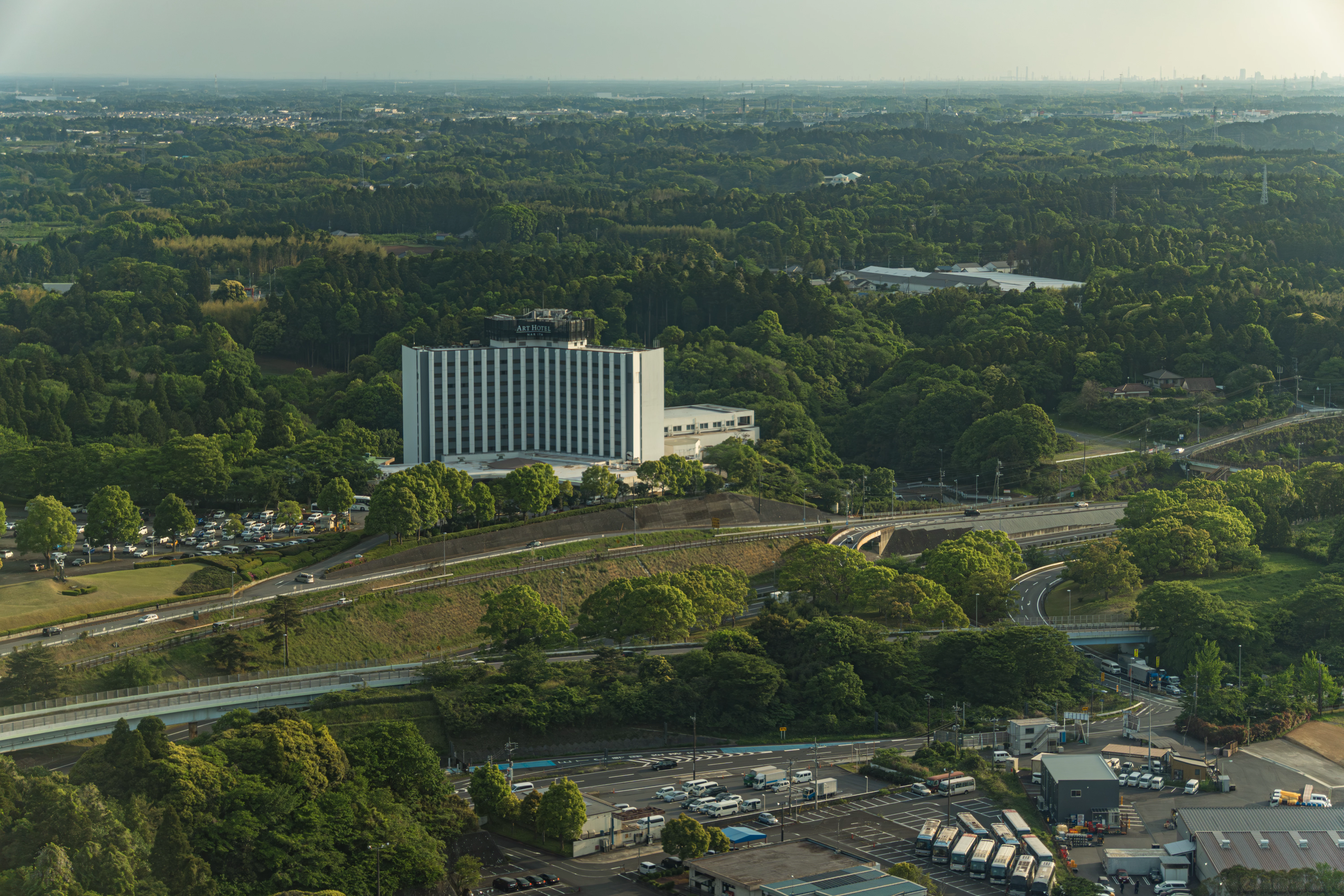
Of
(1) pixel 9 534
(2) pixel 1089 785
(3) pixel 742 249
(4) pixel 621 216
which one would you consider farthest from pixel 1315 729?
(4) pixel 621 216

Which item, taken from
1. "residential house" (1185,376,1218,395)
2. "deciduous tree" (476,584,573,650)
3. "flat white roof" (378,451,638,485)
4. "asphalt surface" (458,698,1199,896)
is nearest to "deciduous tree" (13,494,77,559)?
"deciduous tree" (476,584,573,650)

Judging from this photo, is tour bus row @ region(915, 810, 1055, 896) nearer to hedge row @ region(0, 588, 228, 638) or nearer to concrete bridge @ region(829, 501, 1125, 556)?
hedge row @ region(0, 588, 228, 638)

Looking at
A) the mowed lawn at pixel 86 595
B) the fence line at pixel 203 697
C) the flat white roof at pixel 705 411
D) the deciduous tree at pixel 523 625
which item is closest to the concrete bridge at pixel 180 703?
the fence line at pixel 203 697

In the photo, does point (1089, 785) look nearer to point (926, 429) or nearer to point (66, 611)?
point (66, 611)

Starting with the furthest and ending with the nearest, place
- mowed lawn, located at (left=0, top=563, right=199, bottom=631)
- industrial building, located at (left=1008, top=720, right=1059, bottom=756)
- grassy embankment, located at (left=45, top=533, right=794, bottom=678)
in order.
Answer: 1. mowed lawn, located at (left=0, top=563, right=199, bottom=631)
2. grassy embankment, located at (left=45, top=533, right=794, bottom=678)
3. industrial building, located at (left=1008, top=720, right=1059, bottom=756)

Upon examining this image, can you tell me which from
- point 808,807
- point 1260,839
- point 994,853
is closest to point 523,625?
point 808,807
